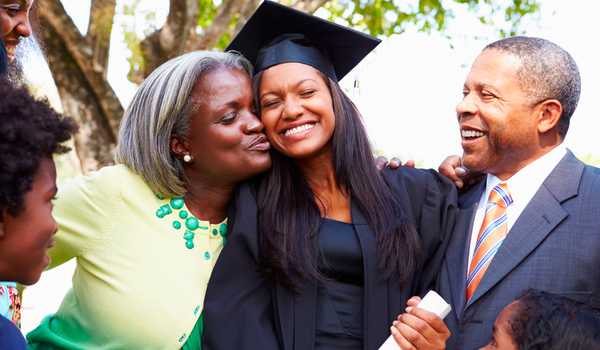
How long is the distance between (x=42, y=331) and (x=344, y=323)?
4.41 feet

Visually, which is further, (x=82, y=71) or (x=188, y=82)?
(x=82, y=71)

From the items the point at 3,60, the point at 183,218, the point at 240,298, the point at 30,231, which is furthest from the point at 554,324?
the point at 3,60

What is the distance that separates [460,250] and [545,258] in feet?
1.29

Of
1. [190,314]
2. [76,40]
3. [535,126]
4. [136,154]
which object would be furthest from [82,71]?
[535,126]

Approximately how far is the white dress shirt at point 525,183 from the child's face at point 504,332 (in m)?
0.42

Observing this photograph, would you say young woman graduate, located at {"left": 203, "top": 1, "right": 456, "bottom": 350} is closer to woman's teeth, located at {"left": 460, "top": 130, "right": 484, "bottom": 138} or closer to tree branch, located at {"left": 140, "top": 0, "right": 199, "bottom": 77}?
woman's teeth, located at {"left": 460, "top": 130, "right": 484, "bottom": 138}

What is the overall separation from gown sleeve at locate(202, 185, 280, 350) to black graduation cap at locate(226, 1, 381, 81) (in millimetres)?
800

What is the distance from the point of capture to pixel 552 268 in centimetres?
305

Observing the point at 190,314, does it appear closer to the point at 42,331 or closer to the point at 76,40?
the point at 42,331

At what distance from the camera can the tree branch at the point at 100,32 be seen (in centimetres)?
762

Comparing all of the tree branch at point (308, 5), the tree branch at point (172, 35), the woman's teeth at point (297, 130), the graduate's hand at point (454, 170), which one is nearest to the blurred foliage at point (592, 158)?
the tree branch at point (308, 5)

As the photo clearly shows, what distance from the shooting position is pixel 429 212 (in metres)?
3.52

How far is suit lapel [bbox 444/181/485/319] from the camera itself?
3230 mm

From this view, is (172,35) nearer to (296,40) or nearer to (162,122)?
(296,40)
